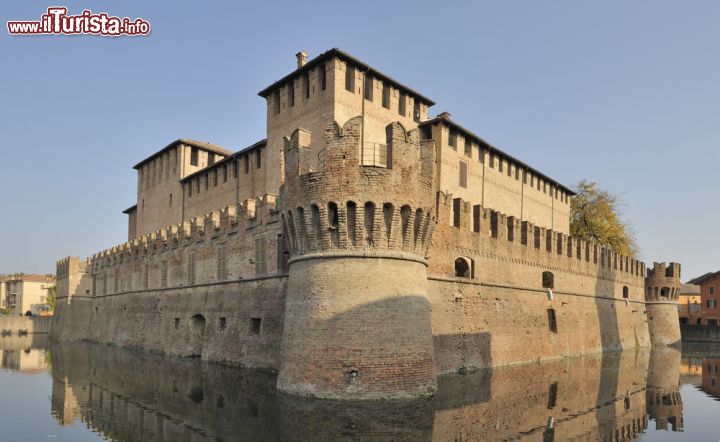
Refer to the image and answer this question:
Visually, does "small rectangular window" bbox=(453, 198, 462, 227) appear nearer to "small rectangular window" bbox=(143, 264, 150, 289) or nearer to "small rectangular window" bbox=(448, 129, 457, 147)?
"small rectangular window" bbox=(448, 129, 457, 147)

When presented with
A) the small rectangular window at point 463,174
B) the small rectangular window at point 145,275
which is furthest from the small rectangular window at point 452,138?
the small rectangular window at point 145,275

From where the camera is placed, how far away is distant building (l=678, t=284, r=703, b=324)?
73000 millimetres

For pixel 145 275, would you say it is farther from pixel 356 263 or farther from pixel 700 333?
pixel 700 333

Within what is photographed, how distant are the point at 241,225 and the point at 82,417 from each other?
525 inches

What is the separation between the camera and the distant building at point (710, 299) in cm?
6912

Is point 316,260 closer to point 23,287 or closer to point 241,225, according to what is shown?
point 241,225

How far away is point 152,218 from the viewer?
5150 centimetres

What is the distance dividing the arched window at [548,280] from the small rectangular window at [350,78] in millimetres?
16186

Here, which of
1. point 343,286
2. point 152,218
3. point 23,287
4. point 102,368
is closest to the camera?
point 343,286

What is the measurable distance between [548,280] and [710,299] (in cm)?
4904

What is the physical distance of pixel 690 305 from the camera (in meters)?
75.2

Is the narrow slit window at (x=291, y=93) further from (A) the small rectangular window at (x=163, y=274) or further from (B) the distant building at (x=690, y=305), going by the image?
(B) the distant building at (x=690, y=305)

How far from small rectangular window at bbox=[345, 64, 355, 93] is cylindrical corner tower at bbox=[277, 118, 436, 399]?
12275 mm

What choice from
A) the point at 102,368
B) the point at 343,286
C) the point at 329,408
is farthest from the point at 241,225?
the point at 329,408
